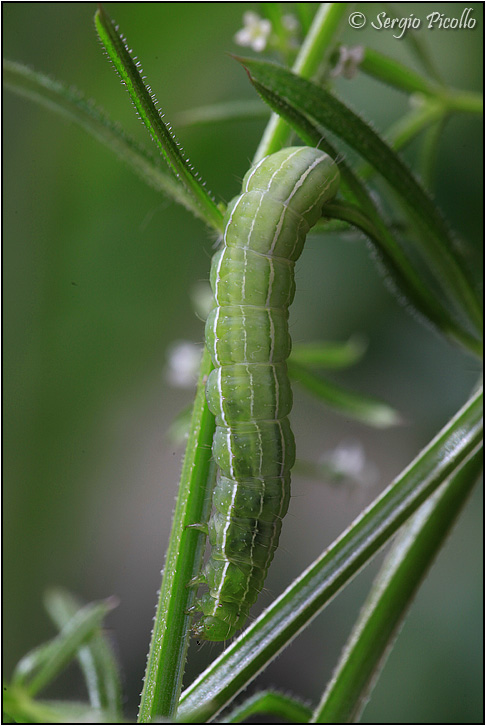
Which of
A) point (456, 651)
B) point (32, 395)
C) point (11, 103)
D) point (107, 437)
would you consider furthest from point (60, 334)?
point (456, 651)

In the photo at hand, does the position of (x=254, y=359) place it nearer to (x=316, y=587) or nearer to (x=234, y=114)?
(x=316, y=587)

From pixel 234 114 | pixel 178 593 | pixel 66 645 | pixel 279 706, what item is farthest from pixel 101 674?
pixel 234 114

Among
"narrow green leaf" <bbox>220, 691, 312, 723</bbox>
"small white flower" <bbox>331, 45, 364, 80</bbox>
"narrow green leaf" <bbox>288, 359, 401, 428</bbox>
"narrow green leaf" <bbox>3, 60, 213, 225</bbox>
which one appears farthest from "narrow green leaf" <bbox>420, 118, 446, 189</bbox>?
"narrow green leaf" <bbox>220, 691, 312, 723</bbox>

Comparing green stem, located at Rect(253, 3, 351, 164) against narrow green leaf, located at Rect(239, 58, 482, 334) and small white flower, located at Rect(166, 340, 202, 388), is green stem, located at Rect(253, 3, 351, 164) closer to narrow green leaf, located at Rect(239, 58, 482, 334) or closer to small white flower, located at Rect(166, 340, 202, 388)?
narrow green leaf, located at Rect(239, 58, 482, 334)

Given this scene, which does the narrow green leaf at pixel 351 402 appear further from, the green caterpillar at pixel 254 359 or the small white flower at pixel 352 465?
the green caterpillar at pixel 254 359

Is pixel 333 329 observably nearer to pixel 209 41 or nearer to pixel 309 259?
pixel 309 259
